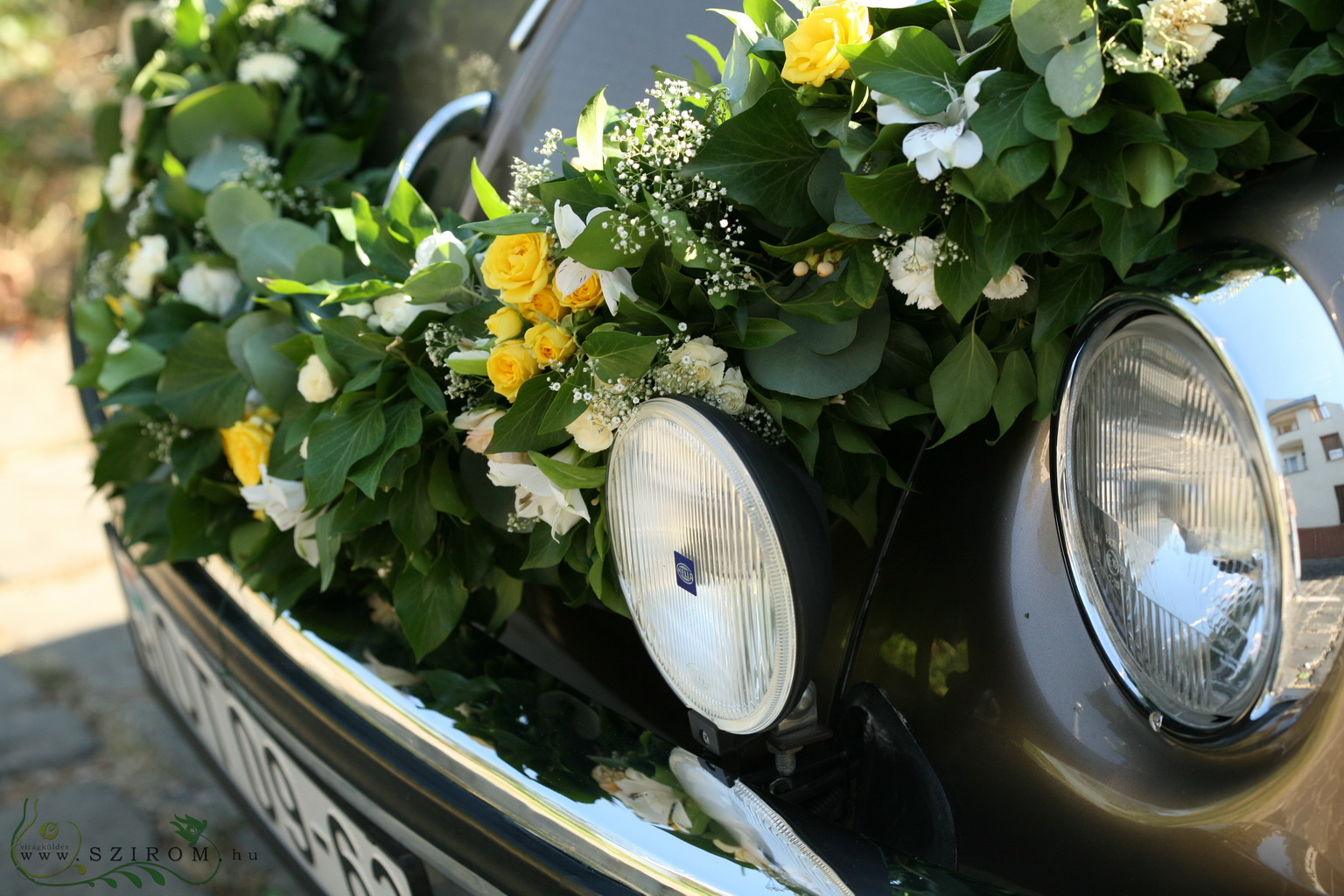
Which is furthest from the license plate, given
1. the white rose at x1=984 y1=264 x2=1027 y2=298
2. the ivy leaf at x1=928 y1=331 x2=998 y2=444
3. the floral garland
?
the white rose at x1=984 y1=264 x2=1027 y2=298

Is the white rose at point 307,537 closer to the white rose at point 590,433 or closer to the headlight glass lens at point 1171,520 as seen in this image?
the white rose at point 590,433

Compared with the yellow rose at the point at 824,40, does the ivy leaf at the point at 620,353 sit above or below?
below

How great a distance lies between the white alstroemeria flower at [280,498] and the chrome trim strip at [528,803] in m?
0.14

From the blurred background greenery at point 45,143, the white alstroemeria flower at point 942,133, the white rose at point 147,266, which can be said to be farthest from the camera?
the blurred background greenery at point 45,143

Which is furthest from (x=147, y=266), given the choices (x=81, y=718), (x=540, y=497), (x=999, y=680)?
(x=999, y=680)

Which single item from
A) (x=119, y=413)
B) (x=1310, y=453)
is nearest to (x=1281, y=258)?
(x=1310, y=453)

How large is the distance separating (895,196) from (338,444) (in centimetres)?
70

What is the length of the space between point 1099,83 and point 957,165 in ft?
0.37

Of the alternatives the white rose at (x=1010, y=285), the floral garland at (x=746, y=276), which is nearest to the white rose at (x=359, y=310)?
the floral garland at (x=746, y=276)

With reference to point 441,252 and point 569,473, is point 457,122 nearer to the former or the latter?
point 441,252

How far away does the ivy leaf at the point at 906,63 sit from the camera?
2.91 feet

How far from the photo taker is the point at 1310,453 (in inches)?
29.3

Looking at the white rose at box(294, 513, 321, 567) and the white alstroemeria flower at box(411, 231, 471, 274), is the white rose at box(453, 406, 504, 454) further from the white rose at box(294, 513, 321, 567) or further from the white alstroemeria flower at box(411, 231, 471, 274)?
the white rose at box(294, 513, 321, 567)

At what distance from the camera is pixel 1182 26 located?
0.84m
